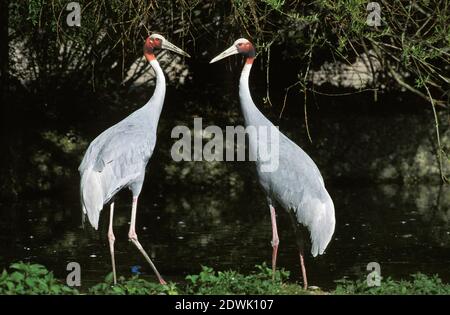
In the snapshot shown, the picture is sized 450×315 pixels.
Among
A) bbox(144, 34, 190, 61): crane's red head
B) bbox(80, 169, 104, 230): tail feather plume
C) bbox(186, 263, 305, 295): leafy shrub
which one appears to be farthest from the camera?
bbox(144, 34, 190, 61): crane's red head

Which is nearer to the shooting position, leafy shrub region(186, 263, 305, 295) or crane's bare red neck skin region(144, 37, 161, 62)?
leafy shrub region(186, 263, 305, 295)

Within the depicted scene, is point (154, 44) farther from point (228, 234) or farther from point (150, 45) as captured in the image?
point (228, 234)

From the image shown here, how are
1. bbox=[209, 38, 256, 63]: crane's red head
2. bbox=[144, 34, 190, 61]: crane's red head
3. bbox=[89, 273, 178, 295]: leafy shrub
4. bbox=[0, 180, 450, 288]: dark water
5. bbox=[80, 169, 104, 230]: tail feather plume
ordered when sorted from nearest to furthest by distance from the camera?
bbox=[89, 273, 178, 295]: leafy shrub → bbox=[80, 169, 104, 230]: tail feather plume → bbox=[209, 38, 256, 63]: crane's red head → bbox=[144, 34, 190, 61]: crane's red head → bbox=[0, 180, 450, 288]: dark water

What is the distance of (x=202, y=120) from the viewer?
16531 millimetres

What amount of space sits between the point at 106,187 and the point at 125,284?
1700 mm

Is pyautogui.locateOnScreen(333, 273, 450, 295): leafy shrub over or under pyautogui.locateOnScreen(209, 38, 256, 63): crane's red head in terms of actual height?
under

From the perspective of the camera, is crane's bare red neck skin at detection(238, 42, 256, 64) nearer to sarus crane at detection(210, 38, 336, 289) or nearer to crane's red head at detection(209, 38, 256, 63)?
crane's red head at detection(209, 38, 256, 63)

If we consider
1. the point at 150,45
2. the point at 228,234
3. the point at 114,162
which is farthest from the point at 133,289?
the point at 228,234

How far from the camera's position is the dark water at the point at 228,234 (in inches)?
400

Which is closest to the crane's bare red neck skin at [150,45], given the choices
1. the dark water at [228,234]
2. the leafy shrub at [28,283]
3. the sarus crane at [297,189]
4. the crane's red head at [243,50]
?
the crane's red head at [243,50]

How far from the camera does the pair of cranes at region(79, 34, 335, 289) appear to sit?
341 inches

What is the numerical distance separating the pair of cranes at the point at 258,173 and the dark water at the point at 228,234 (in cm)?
70

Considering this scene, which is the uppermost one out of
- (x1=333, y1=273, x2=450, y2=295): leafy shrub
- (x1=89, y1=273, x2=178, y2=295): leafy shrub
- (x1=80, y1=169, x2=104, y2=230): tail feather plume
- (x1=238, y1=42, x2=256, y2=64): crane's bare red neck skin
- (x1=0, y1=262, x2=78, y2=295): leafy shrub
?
(x1=238, y1=42, x2=256, y2=64): crane's bare red neck skin

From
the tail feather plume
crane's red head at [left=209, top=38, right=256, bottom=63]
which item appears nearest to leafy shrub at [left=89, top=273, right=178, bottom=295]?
the tail feather plume
